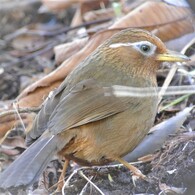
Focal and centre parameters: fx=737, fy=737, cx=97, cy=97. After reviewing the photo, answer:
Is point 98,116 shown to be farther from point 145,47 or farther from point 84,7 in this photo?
point 84,7

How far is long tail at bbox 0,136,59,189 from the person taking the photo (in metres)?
5.10

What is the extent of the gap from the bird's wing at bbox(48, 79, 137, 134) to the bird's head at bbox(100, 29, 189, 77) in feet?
1.07

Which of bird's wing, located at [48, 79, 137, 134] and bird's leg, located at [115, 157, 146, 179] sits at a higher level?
bird's wing, located at [48, 79, 137, 134]

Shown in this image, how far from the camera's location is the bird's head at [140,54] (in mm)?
5770

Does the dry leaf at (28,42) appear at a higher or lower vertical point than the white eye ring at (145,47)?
lower

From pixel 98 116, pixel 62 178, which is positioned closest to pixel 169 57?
pixel 98 116

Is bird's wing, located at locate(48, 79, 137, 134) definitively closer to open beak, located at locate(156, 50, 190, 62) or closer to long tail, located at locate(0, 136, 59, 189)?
long tail, located at locate(0, 136, 59, 189)

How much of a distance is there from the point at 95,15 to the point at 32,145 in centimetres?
357

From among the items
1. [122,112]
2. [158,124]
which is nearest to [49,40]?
[158,124]

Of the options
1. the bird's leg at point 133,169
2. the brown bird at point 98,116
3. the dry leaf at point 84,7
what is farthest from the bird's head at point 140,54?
the dry leaf at point 84,7

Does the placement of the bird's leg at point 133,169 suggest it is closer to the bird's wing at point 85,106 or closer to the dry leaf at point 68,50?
the bird's wing at point 85,106

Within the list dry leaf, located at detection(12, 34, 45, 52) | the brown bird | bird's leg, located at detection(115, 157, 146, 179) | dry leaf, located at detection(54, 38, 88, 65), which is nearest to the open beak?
the brown bird

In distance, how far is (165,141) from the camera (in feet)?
19.9

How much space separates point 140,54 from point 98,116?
68 cm
